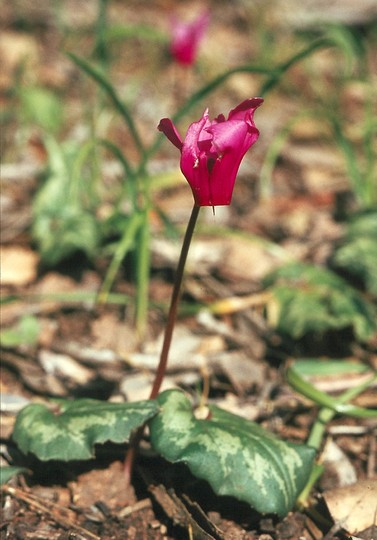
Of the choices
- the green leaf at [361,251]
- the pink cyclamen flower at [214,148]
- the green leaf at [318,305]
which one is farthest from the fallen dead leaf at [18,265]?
the pink cyclamen flower at [214,148]

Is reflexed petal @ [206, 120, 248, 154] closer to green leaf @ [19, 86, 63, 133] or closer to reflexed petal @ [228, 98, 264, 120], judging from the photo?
reflexed petal @ [228, 98, 264, 120]

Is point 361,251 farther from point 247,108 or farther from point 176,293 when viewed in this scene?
point 247,108

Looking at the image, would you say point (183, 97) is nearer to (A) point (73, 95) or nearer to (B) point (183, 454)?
(A) point (73, 95)

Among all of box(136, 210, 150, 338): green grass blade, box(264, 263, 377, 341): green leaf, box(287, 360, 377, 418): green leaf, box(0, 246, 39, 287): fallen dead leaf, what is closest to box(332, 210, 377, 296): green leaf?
box(264, 263, 377, 341): green leaf

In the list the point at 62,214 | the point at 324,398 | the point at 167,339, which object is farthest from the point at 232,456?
the point at 62,214

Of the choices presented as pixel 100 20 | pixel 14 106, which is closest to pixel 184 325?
pixel 100 20

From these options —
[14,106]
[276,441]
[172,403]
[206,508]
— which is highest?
[14,106]
